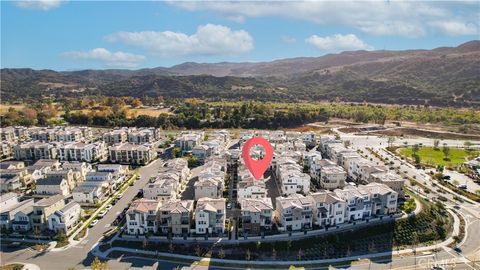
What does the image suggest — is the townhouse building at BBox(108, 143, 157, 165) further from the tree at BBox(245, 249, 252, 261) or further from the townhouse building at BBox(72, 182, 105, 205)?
the tree at BBox(245, 249, 252, 261)

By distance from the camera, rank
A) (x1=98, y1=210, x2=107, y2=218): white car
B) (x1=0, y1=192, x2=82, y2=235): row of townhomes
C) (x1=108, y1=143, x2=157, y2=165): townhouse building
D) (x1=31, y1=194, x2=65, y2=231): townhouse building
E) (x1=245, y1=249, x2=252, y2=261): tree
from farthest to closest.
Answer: (x1=108, y1=143, x2=157, y2=165): townhouse building, (x1=98, y1=210, x2=107, y2=218): white car, (x1=31, y1=194, x2=65, y2=231): townhouse building, (x1=0, y1=192, x2=82, y2=235): row of townhomes, (x1=245, y1=249, x2=252, y2=261): tree

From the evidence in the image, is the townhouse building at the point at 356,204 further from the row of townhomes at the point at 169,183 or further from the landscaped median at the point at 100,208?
the landscaped median at the point at 100,208

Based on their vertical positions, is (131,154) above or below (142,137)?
below

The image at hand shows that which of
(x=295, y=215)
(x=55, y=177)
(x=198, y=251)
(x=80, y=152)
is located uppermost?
(x=80, y=152)

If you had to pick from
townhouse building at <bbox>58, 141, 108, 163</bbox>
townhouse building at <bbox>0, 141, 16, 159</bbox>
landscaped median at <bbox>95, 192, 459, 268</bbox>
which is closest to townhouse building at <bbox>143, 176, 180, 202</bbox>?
landscaped median at <bbox>95, 192, 459, 268</bbox>

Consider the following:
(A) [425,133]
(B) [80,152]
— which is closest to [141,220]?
(B) [80,152]

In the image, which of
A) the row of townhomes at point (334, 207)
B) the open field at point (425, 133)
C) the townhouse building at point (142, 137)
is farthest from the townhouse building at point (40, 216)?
the open field at point (425, 133)

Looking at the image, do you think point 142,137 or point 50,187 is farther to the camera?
point 142,137

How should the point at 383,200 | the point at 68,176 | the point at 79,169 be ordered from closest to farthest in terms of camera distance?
the point at 383,200, the point at 68,176, the point at 79,169

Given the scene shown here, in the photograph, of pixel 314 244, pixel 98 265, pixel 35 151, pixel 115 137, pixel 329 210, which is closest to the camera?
pixel 98 265

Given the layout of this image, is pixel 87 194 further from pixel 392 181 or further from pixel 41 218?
pixel 392 181
